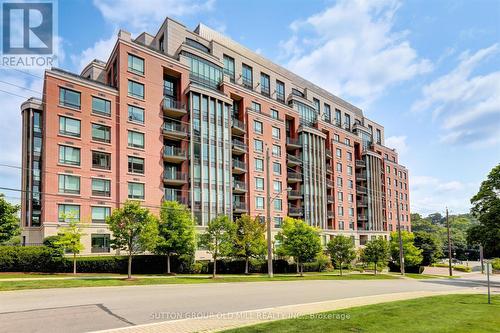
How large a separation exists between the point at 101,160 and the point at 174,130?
894cm

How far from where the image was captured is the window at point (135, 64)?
128 ft

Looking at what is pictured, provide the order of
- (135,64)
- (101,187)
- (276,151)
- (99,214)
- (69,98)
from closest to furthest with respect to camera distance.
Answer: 1. (69,98)
2. (99,214)
3. (101,187)
4. (135,64)
5. (276,151)

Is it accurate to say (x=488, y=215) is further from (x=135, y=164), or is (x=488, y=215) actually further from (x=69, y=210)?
(x=69, y=210)

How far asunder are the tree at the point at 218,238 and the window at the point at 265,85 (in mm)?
28411

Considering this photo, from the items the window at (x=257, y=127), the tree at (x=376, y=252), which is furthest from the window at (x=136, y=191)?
Answer: the tree at (x=376, y=252)

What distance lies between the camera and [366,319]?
11.5 meters

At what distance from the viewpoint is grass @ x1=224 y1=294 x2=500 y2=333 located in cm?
993

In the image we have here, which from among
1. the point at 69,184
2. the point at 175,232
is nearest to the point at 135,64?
the point at 69,184

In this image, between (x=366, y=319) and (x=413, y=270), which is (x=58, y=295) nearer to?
(x=366, y=319)

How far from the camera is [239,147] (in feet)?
159

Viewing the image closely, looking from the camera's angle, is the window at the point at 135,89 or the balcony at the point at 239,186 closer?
the window at the point at 135,89

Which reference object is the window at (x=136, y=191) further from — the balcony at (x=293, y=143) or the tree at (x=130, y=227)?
the balcony at (x=293, y=143)

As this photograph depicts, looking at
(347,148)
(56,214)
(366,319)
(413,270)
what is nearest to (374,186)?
(347,148)

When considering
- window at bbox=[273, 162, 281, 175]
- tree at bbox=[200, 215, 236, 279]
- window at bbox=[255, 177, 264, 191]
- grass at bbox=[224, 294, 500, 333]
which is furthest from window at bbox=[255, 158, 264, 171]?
grass at bbox=[224, 294, 500, 333]
